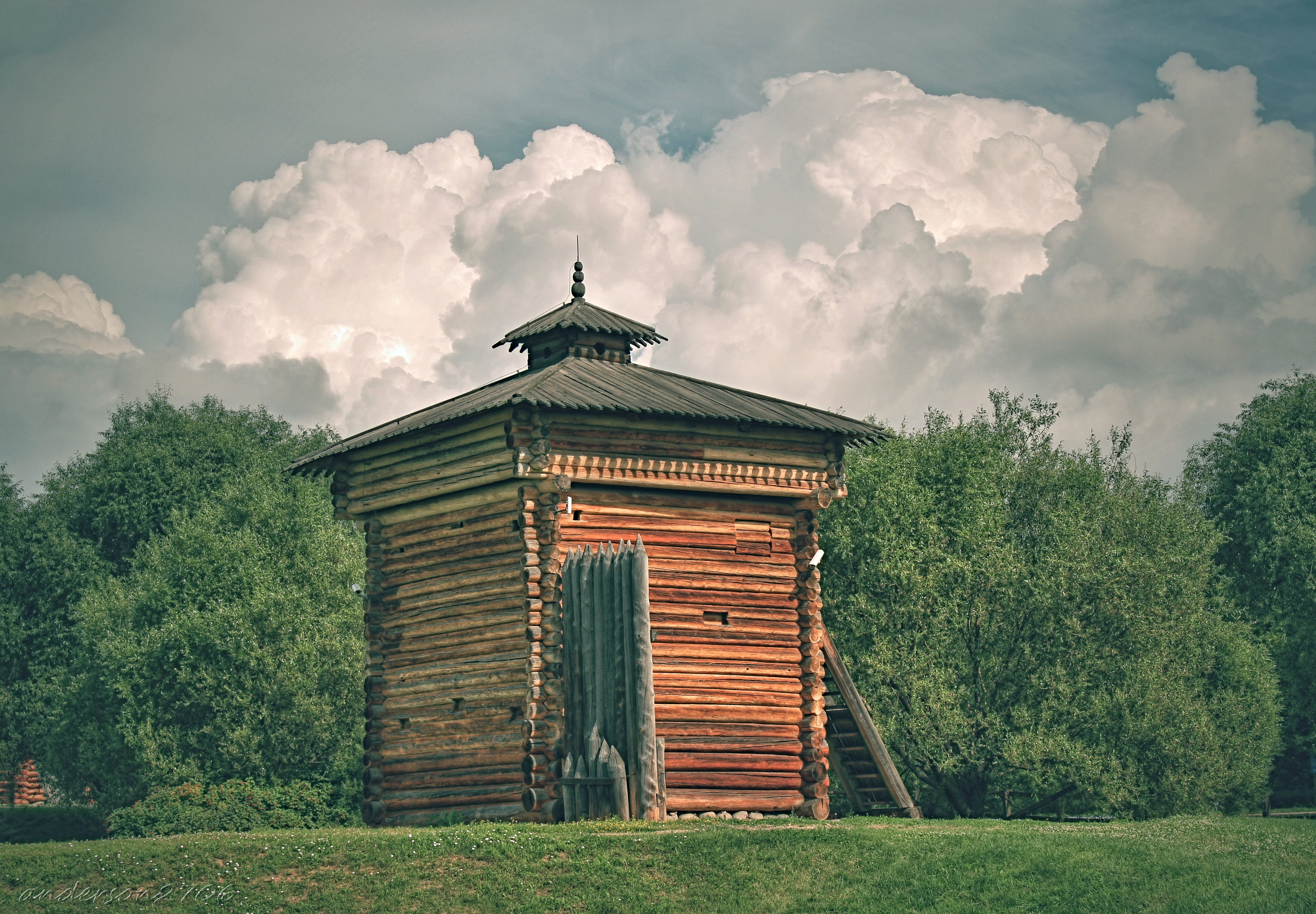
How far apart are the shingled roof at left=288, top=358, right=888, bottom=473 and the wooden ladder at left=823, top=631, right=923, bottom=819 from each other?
471 centimetres

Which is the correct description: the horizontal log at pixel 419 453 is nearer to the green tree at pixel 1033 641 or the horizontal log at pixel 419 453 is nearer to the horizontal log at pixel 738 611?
the horizontal log at pixel 738 611

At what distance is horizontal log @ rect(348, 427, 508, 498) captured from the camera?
83.2 ft

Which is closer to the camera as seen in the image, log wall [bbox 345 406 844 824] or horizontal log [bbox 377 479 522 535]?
log wall [bbox 345 406 844 824]

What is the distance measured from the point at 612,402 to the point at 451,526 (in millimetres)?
4066

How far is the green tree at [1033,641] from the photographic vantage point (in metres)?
34.3

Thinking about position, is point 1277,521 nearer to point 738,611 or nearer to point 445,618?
point 738,611

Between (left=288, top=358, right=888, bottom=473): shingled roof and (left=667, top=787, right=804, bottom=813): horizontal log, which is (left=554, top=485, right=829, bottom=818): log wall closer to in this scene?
(left=667, top=787, right=804, bottom=813): horizontal log

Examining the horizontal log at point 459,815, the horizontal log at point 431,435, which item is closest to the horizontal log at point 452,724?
the horizontal log at point 459,815

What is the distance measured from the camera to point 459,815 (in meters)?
25.2

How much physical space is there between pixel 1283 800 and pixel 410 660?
112ft

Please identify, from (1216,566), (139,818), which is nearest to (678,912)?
(139,818)

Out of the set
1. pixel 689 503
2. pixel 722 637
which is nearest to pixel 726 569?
pixel 722 637

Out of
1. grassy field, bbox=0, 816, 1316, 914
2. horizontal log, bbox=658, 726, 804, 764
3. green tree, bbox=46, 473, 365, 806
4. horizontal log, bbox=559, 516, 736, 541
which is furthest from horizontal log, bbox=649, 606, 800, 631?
green tree, bbox=46, 473, 365, 806

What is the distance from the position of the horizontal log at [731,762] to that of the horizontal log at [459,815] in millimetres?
2888
